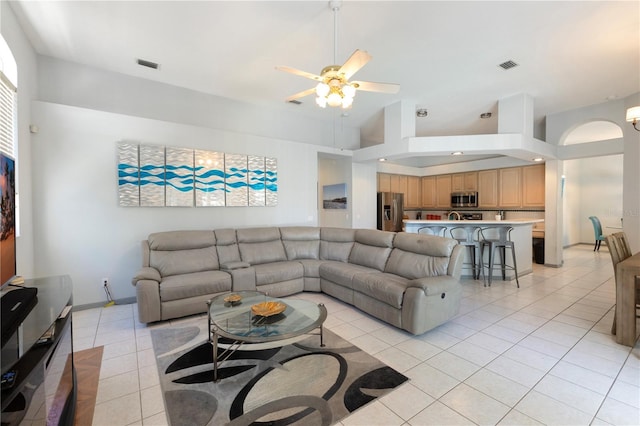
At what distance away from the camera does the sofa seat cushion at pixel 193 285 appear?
3.16m

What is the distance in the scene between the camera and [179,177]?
430 cm

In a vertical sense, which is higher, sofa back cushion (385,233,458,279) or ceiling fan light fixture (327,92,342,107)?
ceiling fan light fixture (327,92,342,107)

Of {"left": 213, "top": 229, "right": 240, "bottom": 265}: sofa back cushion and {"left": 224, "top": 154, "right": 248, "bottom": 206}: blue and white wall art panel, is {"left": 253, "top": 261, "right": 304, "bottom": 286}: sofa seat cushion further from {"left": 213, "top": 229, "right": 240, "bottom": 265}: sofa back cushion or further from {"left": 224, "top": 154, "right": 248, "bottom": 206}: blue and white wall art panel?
{"left": 224, "top": 154, "right": 248, "bottom": 206}: blue and white wall art panel

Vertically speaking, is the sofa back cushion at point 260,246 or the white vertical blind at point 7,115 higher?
the white vertical blind at point 7,115

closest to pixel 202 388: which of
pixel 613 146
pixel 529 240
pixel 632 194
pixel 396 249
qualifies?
pixel 396 249

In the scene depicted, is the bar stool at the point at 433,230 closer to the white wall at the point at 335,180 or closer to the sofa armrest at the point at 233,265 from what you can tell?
the white wall at the point at 335,180

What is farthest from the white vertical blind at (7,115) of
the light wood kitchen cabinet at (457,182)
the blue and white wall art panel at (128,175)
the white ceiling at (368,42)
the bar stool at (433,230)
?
the light wood kitchen cabinet at (457,182)

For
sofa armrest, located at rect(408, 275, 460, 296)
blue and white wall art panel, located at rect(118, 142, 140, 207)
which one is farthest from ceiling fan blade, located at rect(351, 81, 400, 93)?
blue and white wall art panel, located at rect(118, 142, 140, 207)

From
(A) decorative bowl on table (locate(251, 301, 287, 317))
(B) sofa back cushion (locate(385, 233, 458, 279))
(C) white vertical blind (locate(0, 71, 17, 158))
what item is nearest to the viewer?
(A) decorative bowl on table (locate(251, 301, 287, 317))

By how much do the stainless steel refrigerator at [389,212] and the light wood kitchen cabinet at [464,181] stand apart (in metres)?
1.89

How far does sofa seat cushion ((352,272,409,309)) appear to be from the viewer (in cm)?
295

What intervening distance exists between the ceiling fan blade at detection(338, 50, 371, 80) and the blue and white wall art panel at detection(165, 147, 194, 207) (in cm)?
301

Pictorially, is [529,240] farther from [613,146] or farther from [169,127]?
[169,127]

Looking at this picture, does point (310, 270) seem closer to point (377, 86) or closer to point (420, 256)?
point (420, 256)
